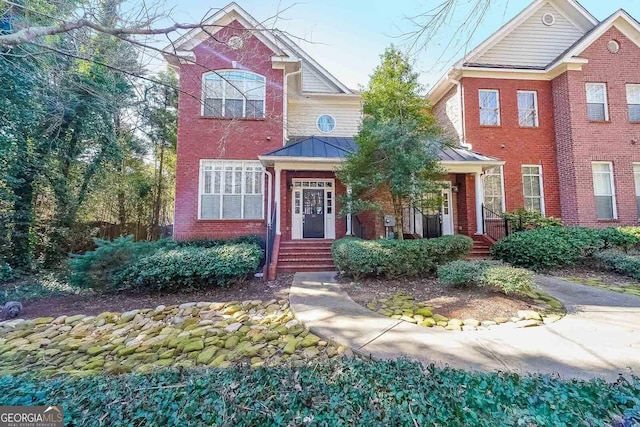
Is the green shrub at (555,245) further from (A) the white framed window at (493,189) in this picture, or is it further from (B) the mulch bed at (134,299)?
(B) the mulch bed at (134,299)

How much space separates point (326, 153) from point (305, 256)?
367 centimetres

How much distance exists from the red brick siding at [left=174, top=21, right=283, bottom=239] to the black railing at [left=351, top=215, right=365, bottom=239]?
10.7ft

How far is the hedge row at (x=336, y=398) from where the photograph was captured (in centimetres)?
194

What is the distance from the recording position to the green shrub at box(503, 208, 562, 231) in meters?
10.2

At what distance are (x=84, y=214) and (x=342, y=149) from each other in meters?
10.5

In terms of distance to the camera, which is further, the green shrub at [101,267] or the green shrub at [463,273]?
the green shrub at [101,267]

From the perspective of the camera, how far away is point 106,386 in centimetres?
234

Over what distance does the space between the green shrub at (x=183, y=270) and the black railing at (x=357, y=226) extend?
478cm

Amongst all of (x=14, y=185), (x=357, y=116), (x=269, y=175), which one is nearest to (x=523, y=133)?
(x=357, y=116)

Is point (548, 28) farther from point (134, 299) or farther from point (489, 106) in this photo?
point (134, 299)

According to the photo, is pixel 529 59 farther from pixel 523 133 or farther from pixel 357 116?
pixel 357 116

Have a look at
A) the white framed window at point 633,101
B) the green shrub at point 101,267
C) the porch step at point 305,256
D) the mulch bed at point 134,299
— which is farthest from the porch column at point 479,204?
the green shrub at point 101,267

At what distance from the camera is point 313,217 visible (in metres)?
10.9

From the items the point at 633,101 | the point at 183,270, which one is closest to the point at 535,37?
the point at 633,101
